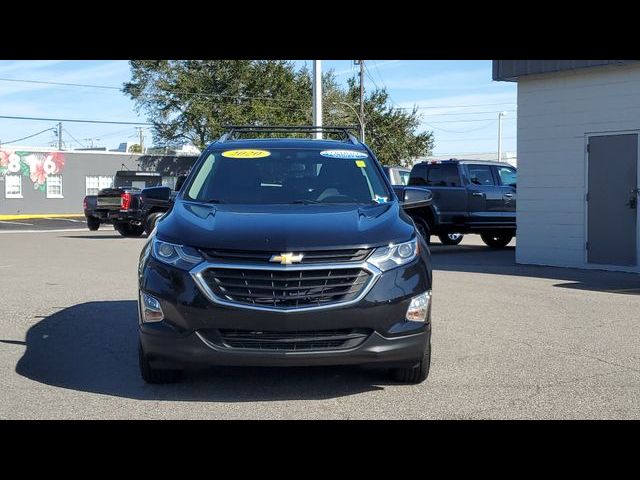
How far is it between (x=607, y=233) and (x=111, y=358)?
34.6 ft

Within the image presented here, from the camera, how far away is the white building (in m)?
14.9

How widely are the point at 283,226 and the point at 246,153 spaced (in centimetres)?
166

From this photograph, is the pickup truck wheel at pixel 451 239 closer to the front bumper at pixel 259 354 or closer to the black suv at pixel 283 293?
the black suv at pixel 283 293

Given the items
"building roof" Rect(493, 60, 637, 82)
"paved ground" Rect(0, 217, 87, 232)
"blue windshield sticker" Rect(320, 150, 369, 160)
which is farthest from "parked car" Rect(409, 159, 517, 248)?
"paved ground" Rect(0, 217, 87, 232)

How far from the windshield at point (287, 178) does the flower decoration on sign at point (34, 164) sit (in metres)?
42.6

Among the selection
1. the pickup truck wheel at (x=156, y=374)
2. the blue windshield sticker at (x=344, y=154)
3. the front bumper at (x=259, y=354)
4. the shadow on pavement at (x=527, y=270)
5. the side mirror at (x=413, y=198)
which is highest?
the blue windshield sticker at (x=344, y=154)

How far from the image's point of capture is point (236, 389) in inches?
249

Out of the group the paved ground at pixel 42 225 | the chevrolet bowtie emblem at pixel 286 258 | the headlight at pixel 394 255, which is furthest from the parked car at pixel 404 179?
the paved ground at pixel 42 225

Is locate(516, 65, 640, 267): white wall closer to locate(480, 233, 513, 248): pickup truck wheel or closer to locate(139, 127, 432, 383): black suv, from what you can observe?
Result: locate(480, 233, 513, 248): pickup truck wheel

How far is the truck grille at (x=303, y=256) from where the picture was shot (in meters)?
5.71

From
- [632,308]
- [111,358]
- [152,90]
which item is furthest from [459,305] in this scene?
[152,90]

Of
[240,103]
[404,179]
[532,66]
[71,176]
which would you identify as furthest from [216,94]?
[532,66]

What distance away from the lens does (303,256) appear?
225 inches
